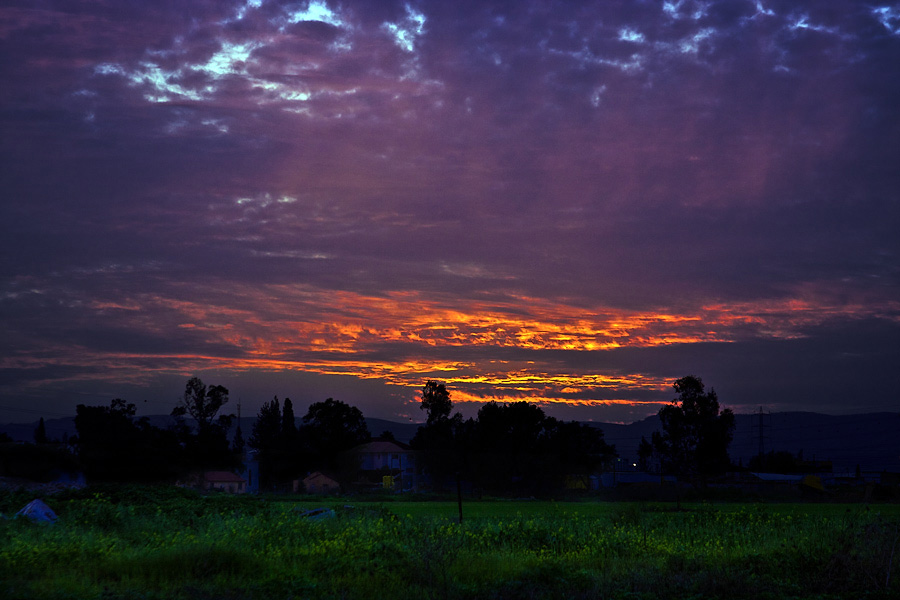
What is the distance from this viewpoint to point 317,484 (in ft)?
309

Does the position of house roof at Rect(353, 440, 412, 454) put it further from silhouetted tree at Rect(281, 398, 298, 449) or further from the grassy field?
the grassy field

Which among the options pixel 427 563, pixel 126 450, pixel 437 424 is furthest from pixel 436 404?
pixel 427 563

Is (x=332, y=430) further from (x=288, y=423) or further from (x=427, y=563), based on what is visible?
(x=427, y=563)

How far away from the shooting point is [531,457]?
84.0 metres

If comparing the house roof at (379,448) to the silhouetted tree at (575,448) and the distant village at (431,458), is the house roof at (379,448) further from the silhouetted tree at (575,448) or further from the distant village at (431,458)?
the silhouetted tree at (575,448)

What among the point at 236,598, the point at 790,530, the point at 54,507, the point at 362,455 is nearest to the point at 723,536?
the point at 790,530

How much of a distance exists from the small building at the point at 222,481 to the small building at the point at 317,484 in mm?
6459

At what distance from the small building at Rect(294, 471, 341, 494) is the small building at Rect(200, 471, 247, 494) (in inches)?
254

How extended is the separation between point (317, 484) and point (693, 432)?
42.8 m

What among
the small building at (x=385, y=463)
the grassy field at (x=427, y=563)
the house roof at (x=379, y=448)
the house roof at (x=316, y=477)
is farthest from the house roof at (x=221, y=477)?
the grassy field at (x=427, y=563)

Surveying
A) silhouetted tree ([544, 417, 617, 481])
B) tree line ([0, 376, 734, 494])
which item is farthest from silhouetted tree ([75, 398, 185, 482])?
silhouetted tree ([544, 417, 617, 481])

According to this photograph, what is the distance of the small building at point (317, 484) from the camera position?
92.6 m

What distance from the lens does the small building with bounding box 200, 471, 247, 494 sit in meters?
→ 89.6

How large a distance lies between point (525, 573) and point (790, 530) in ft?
35.2
